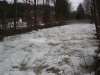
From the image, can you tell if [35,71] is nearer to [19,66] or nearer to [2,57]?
[19,66]

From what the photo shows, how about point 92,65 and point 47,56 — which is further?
point 47,56

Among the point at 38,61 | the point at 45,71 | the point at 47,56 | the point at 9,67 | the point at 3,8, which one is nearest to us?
the point at 45,71

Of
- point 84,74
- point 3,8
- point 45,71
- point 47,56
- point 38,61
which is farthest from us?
point 3,8

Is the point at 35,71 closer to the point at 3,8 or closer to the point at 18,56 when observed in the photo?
the point at 18,56

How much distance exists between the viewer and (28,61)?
4324 mm

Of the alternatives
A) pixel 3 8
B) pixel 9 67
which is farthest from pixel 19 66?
pixel 3 8

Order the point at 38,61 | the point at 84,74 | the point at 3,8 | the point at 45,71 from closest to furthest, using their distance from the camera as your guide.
A: 1. the point at 84,74
2. the point at 45,71
3. the point at 38,61
4. the point at 3,8

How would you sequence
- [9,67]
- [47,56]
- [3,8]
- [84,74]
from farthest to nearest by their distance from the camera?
1. [3,8]
2. [47,56]
3. [9,67]
4. [84,74]

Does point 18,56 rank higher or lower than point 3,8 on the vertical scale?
lower

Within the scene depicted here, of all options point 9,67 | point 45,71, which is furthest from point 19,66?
point 45,71

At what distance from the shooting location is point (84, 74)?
10.7ft

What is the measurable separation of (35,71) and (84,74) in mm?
1240

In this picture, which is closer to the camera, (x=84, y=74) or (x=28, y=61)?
(x=84, y=74)

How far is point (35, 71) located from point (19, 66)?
2.05ft
